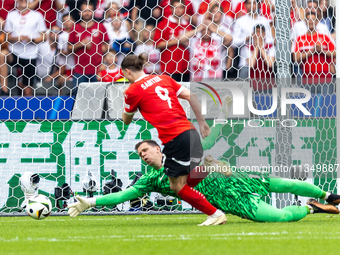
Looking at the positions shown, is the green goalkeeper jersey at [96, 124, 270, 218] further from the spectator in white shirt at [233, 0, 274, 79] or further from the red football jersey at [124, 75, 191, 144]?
the spectator in white shirt at [233, 0, 274, 79]

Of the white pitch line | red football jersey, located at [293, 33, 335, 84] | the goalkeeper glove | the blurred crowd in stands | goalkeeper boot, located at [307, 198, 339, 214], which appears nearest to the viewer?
the white pitch line

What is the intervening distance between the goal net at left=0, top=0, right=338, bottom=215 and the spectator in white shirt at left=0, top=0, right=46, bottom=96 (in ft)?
0.05

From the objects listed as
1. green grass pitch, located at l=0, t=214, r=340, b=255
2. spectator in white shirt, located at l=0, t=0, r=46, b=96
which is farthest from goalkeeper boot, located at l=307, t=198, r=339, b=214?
spectator in white shirt, located at l=0, t=0, r=46, b=96

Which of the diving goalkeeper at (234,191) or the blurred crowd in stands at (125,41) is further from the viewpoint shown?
the blurred crowd in stands at (125,41)

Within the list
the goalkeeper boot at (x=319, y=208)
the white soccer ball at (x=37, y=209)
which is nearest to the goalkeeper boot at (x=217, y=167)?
the goalkeeper boot at (x=319, y=208)

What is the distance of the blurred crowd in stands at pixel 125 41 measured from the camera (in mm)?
7438

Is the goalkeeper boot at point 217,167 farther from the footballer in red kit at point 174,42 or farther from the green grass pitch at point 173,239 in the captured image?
the footballer in red kit at point 174,42

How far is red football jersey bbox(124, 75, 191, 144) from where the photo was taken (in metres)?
4.69

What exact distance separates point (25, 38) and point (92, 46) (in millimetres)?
880

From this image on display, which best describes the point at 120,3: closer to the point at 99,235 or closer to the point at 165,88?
the point at 165,88

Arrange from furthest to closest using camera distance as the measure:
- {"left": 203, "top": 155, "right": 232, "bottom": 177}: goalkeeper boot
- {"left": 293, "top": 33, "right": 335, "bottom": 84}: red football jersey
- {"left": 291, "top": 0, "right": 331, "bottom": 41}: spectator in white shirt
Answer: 1. {"left": 293, "top": 33, "right": 335, "bottom": 84}: red football jersey
2. {"left": 291, "top": 0, "right": 331, "bottom": 41}: spectator in white shirt
3. {"left": 203, "top": 155, "right": 232, "bottom": 177}: goalkeeper boot

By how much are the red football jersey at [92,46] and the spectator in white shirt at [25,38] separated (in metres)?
0.48

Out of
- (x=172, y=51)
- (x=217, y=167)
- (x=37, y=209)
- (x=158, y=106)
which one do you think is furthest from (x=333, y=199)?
(x=172, y=51)

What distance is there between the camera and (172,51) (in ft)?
25.0
